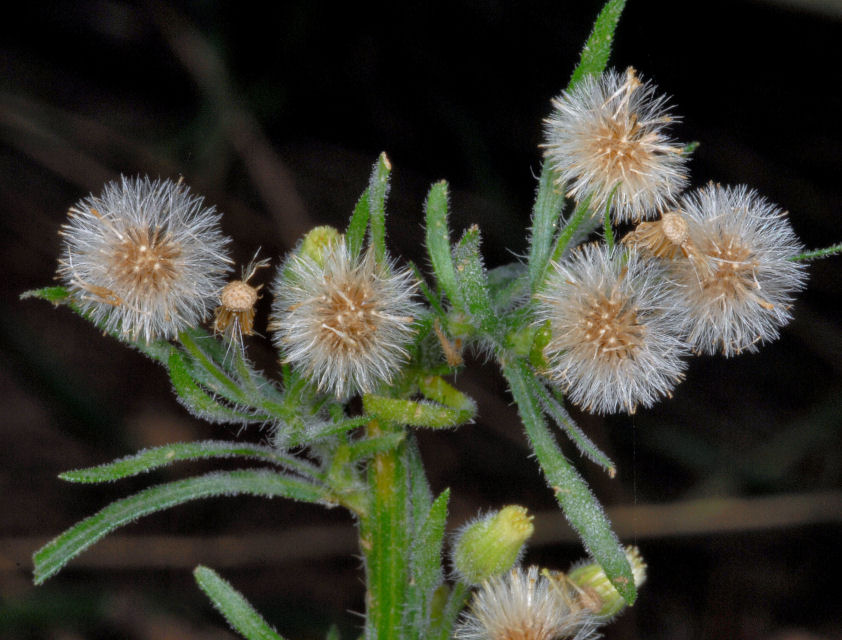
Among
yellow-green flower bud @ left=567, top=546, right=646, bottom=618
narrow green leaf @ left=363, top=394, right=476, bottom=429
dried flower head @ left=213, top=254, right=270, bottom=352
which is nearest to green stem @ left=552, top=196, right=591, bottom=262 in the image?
narrow green leaf @ left=363, top=394, right=476, bottom=429

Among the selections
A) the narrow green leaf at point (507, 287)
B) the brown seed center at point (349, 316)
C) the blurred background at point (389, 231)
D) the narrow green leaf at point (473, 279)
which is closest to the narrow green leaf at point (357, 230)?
the brown seed center at point (349, 316)

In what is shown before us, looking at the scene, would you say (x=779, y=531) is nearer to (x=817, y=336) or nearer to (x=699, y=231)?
(x=817, y=336)

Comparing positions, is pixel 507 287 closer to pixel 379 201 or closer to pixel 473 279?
pixel 473 279

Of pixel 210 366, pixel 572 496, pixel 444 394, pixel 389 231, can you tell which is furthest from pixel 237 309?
pixel 389 231

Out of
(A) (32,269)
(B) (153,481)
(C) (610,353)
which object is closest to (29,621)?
(B) (153,481)

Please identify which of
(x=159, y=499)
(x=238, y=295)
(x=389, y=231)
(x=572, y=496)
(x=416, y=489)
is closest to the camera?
(x=238, y=295)

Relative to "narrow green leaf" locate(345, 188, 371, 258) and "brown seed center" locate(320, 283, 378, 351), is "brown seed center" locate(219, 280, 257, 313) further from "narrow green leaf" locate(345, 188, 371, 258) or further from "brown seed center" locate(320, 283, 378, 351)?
"narrow green leaf" locate(345, 188, 371, 258)
